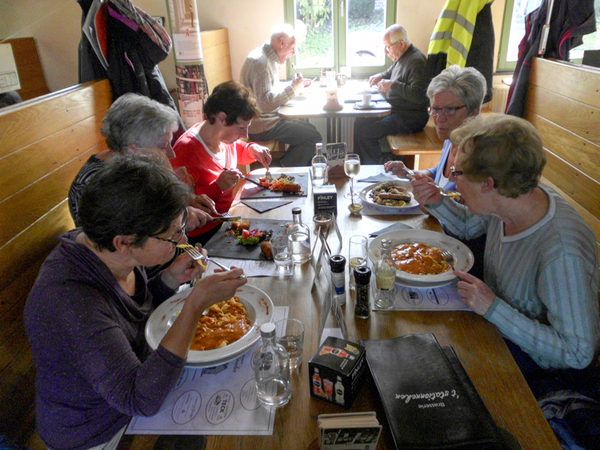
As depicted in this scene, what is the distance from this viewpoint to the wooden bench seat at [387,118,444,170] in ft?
12.1

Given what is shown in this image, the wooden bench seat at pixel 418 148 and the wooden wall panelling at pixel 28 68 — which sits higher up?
the wooden wall panelling at pixel 28 68

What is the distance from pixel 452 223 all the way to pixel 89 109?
2239 mm

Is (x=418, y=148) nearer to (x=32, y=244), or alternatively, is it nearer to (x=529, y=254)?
(x=529, y=254)

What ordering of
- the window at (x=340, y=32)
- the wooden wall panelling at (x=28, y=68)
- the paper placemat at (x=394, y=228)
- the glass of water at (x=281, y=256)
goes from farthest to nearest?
the window at (x=340, y=32)
the wooden wall panelling at (x=28, y=68)
the paper placemat at (x=394, y=228)
the glass of water at (x=281, y=256)

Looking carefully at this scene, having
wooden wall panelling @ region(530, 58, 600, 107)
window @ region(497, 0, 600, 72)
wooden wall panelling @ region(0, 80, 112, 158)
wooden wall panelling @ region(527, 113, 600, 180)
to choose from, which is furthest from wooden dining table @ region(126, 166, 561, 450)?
window @ region(497, 0, 600, 72)

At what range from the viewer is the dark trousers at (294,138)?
4305mm

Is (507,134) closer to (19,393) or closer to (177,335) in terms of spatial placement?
(177,335)

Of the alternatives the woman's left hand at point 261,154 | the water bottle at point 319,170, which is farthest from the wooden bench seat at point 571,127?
the woman's left hand at point 261,154

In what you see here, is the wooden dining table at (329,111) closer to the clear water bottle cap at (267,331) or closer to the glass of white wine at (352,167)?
the glass of white wine at (352,167)

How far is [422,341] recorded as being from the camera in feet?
3.59

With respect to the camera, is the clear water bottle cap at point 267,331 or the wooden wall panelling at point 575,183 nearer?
the clear water bottle cap at point 267,331

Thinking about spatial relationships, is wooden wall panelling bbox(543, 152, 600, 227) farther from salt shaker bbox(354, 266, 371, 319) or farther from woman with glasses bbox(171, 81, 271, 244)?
woman with glasses bbox(171, 81, 271, 244)

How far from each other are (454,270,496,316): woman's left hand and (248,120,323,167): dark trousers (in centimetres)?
322

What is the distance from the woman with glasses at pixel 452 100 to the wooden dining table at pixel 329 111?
1472 mm
